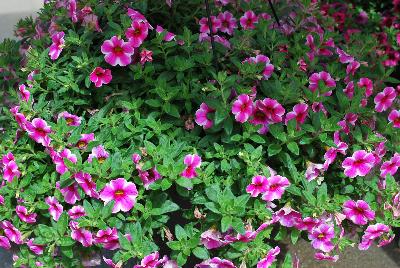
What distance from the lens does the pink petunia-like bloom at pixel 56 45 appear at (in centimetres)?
195

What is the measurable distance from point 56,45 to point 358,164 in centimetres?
109

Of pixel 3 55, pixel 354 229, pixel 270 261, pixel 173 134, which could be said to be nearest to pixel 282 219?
pixel 270 261

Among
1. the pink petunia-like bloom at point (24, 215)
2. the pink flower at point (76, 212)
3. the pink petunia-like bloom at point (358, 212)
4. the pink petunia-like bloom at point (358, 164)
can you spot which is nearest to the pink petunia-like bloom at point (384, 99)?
the pink petunia-like bloom at point (358, 164)

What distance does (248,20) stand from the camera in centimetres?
215

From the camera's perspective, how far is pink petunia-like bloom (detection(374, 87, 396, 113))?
6.23ft

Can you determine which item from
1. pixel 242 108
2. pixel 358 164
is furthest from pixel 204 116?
pixel 358 164

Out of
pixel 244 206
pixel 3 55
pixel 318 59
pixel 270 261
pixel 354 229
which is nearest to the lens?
pixel 244 206

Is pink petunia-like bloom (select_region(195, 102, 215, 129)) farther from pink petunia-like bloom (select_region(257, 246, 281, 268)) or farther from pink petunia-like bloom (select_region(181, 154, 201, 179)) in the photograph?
pink petunia-like bloom (select_region(257, 246, 281, 268))

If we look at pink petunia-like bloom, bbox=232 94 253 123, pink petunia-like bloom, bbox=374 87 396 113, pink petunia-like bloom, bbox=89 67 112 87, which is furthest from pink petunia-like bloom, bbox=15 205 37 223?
pink petunia-like bloom, bbox=374 87 396 113

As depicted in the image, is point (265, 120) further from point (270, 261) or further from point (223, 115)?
point (270, 261)

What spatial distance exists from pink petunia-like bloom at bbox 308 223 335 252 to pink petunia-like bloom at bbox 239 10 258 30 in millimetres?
838

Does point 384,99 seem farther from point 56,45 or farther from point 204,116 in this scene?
point 56,45

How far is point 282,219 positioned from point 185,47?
0.67m

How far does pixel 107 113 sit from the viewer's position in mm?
1873
